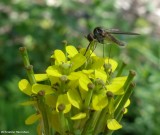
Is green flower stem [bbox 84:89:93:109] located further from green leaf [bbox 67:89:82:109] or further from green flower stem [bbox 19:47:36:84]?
green flower stem [bbox 19:47:36:84]

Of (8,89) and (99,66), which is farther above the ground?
(99,66)

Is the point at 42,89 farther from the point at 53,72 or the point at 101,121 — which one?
the point at 101,121

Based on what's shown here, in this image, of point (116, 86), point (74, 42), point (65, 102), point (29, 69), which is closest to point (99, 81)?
point (116, 86)

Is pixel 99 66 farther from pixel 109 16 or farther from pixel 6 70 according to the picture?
pixel 6 70

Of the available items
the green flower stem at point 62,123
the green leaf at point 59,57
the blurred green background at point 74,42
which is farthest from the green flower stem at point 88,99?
the blurred green background at point 74,42

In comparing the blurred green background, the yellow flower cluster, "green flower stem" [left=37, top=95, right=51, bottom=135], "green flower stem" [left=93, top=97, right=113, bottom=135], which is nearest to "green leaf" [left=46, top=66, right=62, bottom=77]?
the yellow flower cluster

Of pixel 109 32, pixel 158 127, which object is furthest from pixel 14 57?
pixel 109 32

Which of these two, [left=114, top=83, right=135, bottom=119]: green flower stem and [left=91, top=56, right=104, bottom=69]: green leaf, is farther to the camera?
[left=91, top=56, right=104, bottom=69]: green leaf
